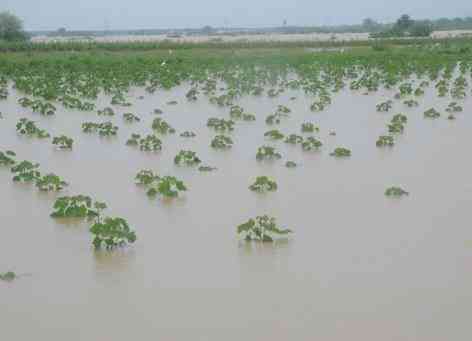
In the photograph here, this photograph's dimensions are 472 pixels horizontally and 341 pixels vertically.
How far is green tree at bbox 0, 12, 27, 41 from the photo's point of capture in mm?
47241

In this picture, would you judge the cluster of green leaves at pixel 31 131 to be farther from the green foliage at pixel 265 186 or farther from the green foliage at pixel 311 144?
the green foliage at pixel 265 186

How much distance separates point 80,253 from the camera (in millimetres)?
6824

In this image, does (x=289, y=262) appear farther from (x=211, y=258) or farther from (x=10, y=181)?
(x=10, y=181)

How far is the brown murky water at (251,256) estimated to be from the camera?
211 inches

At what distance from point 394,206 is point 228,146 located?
442cm

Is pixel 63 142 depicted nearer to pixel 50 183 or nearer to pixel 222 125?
pixel 50 183

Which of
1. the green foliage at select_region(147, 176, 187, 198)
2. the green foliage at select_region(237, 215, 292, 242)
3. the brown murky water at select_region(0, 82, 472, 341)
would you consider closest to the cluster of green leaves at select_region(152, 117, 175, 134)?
the brown murky water at select_region(0, 82, 472, 341)

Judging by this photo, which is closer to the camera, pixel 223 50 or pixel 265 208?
pixel 265 208

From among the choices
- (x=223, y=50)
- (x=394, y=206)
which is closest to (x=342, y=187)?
(x=394, y=206)

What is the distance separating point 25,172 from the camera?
9.82 m

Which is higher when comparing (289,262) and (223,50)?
(223,50)

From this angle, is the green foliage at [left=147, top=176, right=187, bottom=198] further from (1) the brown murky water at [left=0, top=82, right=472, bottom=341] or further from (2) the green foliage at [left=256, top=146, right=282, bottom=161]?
(2) the green foliage at [left=256, top=146, right=282, bottom=161]

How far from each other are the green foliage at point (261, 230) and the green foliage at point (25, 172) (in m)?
3.77

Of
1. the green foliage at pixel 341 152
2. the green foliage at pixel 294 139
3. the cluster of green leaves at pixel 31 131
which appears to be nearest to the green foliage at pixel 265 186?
the green foliage at pixel 341 152
